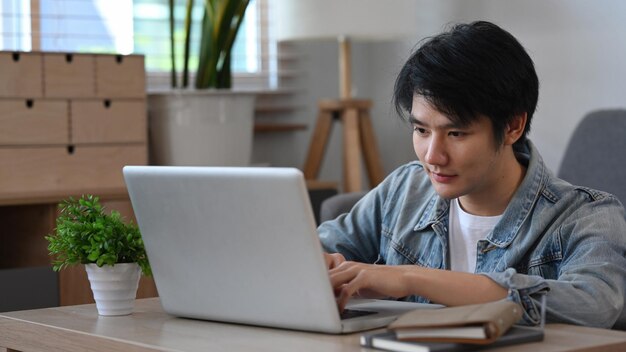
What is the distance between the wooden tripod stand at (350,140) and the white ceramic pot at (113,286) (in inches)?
74.6

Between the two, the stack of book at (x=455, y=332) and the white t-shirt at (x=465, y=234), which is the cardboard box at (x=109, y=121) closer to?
the white t-shirt at (x=465, y=234)

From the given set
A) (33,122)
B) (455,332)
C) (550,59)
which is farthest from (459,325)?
(550,59)

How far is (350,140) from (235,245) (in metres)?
2.09

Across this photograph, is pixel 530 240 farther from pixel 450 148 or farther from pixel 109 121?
pixel 109 121

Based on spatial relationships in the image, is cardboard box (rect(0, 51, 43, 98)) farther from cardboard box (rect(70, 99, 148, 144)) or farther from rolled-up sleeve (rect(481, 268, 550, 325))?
rolled-up sleeve (rect(481, 268, 550, 325))

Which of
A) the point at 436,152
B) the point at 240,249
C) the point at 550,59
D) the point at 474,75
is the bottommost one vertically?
the point at 240,249

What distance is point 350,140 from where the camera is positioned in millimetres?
3445

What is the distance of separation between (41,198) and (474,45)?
154 centimetres

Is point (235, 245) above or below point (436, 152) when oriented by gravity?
below

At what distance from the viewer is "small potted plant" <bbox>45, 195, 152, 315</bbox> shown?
155 centimetres

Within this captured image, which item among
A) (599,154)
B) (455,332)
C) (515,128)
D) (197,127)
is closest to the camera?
(455,332)

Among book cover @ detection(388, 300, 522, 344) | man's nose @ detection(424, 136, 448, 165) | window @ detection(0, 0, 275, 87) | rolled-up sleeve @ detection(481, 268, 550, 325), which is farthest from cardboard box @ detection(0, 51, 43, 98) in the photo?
book cover @ detection(388, 300, 522, 344)

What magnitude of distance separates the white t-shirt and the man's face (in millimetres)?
101

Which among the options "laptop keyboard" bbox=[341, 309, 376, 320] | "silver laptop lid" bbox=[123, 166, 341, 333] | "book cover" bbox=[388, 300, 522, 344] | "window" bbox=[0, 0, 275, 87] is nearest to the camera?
"book cover" bbox=[388, 300, 522, 344]
